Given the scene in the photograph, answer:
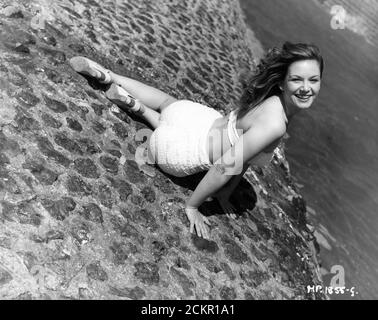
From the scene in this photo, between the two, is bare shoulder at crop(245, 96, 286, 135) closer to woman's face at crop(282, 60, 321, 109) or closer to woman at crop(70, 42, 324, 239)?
woman at crop(70, 42, 324, 239)

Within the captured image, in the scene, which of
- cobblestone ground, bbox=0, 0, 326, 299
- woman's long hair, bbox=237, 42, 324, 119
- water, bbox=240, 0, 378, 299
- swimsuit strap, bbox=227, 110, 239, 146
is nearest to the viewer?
cobblestone ground, bbox=0, 0, 326, 299

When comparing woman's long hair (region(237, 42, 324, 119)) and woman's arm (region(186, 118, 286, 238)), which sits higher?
woman's long hair (region(237, 42, 324, 119))

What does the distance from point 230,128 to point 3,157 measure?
5.90 feet

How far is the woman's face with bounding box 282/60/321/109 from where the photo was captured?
12.6 feet

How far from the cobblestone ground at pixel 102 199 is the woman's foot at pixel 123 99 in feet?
0.40

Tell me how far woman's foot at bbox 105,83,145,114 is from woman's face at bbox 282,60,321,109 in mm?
1653

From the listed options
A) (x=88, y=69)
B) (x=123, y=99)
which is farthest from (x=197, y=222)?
(x=88, y=69)

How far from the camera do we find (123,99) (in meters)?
4.95

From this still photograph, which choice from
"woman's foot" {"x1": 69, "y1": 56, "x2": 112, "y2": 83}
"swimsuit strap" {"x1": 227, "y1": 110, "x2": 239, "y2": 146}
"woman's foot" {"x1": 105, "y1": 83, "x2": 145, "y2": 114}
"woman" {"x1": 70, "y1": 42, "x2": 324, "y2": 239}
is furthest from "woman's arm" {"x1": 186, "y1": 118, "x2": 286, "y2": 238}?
"woman's foot" {"x1": 69, "y1": 56, "x2": 112, "y2": 83}

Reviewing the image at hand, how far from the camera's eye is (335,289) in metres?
6.39

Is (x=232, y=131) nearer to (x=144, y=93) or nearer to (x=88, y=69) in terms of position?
(x=144, y=93)

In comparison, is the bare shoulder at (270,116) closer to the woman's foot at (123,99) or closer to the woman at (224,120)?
the woman at (224,120)

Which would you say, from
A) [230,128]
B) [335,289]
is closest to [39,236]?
[230,128]
